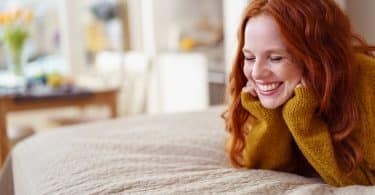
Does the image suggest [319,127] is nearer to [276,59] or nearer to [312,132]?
[312,132]

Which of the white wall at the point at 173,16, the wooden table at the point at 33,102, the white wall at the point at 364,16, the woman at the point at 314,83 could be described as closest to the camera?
the woman at the point at 314,83

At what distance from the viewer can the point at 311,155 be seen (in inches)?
37.4

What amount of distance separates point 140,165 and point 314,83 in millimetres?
405

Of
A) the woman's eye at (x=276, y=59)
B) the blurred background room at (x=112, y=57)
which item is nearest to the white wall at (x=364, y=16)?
the blurred background room at (x=112, y=57)

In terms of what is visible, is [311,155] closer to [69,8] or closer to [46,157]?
[46,157]

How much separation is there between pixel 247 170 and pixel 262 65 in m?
0.24

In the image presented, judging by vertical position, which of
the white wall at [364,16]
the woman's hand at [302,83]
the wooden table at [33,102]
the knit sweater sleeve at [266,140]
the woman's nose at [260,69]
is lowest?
the wooden table at [33,102]

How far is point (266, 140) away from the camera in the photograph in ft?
3.36

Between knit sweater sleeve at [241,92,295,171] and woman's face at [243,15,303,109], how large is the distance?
43 mm

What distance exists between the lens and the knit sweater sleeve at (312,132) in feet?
2.95

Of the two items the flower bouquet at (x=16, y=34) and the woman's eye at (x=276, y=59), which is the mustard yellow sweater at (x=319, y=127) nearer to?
the woman's eye at (x=276, y=59)

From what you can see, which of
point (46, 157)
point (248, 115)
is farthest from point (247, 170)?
point (46, 157)

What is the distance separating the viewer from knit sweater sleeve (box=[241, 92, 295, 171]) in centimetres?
99

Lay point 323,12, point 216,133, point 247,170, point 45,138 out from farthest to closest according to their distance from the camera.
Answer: point 45,138 → point 216,133 → point 247,170 → point 323,12
